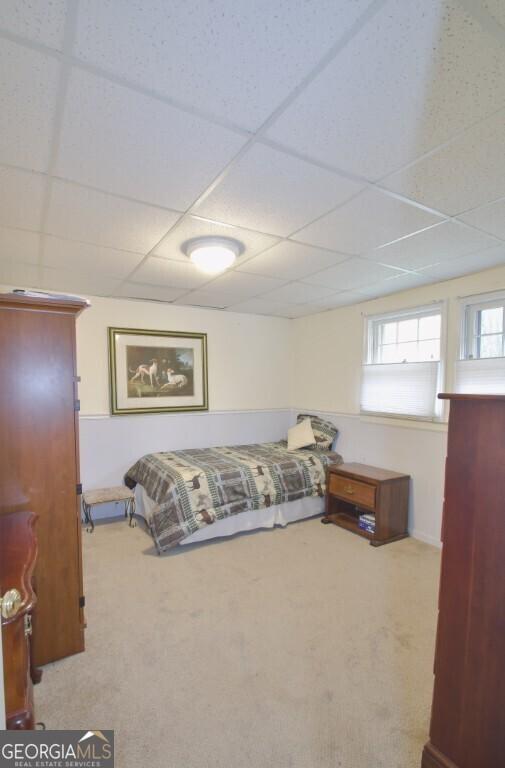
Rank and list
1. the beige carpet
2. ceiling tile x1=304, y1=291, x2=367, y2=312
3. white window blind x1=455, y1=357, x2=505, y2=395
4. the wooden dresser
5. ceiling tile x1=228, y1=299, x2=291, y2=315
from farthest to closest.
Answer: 1. ceiling tile x1=228, y1=299, x2=291, y2=315
2. ceiling tile x1=304, y1=291, x2=367, y2=312
3. white window blind x1=455, y1=357, x2=505, y2=395
4. the beige carpet
5. the wooden dresser

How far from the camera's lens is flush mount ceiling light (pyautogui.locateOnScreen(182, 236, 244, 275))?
227 cm

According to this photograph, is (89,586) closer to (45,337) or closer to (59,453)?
(59,453)

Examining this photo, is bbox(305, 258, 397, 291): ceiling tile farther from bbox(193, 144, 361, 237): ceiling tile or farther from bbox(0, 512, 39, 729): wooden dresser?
bbox(0, 512, 39, 729): wooden dresser

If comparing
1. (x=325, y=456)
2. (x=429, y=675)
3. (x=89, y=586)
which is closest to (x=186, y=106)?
(x=429, y=675)

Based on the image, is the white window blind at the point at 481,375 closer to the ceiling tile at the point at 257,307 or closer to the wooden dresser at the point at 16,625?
the ceiling tile at the point at 257,307

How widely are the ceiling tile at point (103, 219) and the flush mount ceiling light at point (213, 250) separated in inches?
8.8

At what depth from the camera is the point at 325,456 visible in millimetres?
4020

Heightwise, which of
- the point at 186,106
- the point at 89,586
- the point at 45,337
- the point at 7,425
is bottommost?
the point at 89,586

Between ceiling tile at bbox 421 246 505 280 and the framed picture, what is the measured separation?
2.61 metres

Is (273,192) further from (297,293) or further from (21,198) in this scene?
(297,293)

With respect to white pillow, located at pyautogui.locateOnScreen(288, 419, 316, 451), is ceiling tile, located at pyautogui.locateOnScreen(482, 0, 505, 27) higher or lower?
higher

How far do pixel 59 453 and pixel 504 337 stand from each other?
10.5ft

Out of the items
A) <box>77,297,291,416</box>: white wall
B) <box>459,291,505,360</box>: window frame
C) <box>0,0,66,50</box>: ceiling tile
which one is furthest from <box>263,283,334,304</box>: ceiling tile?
<box>0,0,66,50</box>: ceiling tile

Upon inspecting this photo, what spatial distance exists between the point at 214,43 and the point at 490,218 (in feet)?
5.73
